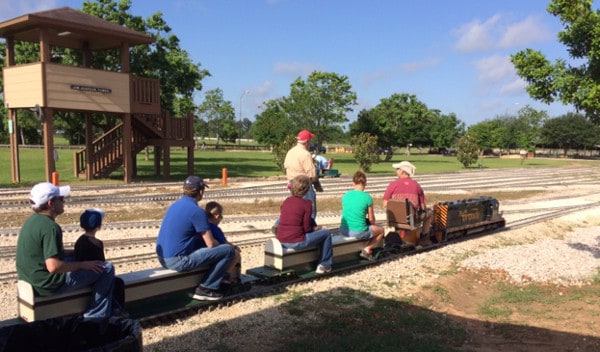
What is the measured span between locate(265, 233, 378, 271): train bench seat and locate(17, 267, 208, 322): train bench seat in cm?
132

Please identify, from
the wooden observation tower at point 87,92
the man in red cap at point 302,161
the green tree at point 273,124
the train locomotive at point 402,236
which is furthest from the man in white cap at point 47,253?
the green tree at point 273,124

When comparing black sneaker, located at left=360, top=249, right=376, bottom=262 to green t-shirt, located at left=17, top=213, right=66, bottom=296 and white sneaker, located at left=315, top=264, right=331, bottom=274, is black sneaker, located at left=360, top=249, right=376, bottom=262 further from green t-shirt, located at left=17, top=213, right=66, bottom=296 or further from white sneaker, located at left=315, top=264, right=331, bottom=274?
green t-shirt, located at left=17, top=213, right=66, bottom=296

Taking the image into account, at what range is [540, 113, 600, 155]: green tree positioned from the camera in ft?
301

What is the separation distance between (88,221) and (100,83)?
61.2ft

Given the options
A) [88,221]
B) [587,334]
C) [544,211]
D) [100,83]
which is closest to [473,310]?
[587,334]

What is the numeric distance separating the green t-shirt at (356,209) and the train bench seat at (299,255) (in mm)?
253

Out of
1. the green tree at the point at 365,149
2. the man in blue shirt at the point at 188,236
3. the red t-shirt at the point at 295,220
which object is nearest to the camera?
the man in blue shirt at the point at 188,236

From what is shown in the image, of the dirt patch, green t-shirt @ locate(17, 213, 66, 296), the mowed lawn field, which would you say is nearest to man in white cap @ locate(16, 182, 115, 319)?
green t-shirt @ locate(17, 213, 66, 296)

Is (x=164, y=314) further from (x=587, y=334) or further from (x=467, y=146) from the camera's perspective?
(x=467, y=146)

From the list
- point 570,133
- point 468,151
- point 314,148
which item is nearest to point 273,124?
point 314,148

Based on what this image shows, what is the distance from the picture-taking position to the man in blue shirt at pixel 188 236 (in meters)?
5.88

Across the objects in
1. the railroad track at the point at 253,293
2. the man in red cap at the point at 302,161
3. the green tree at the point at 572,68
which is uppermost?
the green tree at the point at 572,68

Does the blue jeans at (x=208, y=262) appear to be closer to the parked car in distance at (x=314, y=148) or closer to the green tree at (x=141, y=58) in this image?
the parked car in distance at (x=314, y=148)

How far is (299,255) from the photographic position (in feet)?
24.4
